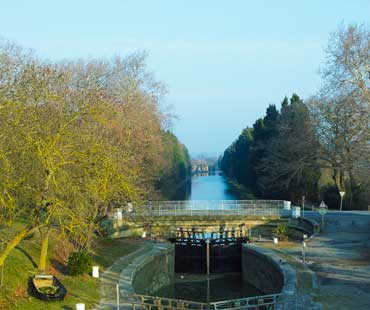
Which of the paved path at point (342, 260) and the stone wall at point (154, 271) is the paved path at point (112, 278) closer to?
the stone wall at point (154, 271)

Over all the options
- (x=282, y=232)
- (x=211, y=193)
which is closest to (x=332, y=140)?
(x=282, y=232)

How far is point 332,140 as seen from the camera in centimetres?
4650

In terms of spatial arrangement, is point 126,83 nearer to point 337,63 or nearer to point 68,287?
point 337,63

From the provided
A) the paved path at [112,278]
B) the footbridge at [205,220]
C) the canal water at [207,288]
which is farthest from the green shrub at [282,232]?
the paved path at [112,278]

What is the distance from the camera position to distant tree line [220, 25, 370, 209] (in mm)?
32094

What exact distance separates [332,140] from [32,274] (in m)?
32.9

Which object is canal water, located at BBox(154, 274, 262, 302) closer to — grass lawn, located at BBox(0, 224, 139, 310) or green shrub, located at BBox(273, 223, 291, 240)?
grass lawn, located at BBox(0, 224, 139, 310)

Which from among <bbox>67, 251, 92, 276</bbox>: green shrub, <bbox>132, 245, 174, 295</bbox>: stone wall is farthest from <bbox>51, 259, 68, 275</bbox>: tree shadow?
<bbox>132, 245, 174, 295</bbox>: stone wall

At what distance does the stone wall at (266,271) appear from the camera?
21.8 metres

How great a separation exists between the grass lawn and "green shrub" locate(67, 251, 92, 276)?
24 centimetres

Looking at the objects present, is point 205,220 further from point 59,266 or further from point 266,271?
point 59,266

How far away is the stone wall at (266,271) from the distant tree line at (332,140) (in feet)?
34.9

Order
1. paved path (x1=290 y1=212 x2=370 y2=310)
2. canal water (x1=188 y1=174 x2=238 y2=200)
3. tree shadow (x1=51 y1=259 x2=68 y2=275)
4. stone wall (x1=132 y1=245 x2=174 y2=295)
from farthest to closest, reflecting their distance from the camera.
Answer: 1. canal water (x1=188 y1=174 x2=238 y2=200)
2. stone wall (x1=132 y1=245 x2=174 y2=295)
3. tree shadow (x1=51 y1=259 x2=68 y2=275)
4. paved path (x1=290 y1=212 x2=370 y2=310)

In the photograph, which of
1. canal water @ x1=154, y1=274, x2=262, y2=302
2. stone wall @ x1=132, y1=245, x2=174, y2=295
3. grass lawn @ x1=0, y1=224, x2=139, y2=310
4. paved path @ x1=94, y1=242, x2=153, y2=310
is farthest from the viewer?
canal water @ x1=154, y1=274, x2=262, y2=302
